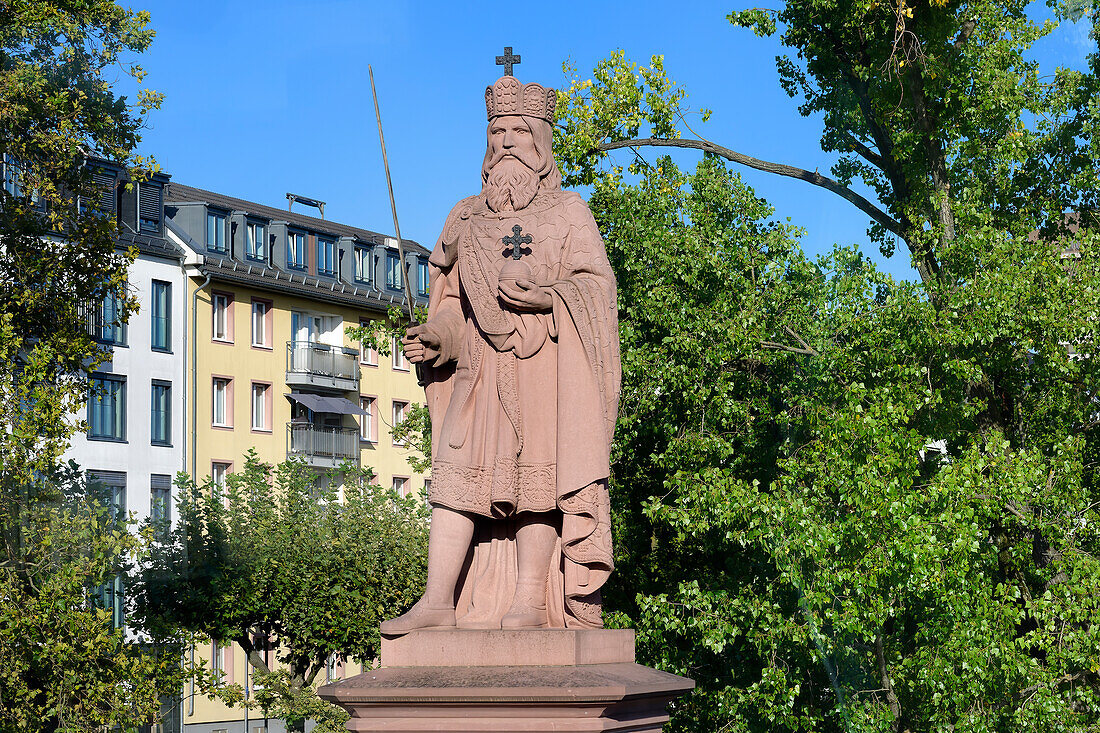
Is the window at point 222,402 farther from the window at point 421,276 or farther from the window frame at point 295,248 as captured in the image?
the window at point 421,276

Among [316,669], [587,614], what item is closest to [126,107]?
[587,614]

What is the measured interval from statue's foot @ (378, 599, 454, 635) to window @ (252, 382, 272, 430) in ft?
134

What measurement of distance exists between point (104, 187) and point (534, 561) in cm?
1270

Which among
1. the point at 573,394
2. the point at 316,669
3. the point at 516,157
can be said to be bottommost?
the point at 316,669

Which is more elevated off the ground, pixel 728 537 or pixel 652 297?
pixel 652 297

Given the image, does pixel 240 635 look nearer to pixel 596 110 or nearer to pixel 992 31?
pixel 596 110

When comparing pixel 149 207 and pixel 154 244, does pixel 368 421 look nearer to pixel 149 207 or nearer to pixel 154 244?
pixel 154 244

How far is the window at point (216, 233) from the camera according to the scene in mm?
47781

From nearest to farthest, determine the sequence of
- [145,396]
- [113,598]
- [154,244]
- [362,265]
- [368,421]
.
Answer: [113,598] → [145,396] → [154,244] → [368,421] → [362,265]

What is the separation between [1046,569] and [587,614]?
432 inches

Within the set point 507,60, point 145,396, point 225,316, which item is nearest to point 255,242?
point 225,316

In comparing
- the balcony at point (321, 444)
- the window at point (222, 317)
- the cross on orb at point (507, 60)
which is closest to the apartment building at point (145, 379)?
the window at point (222, 317)

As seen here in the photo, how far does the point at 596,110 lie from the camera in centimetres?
2220

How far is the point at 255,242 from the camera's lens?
49.6 meters
